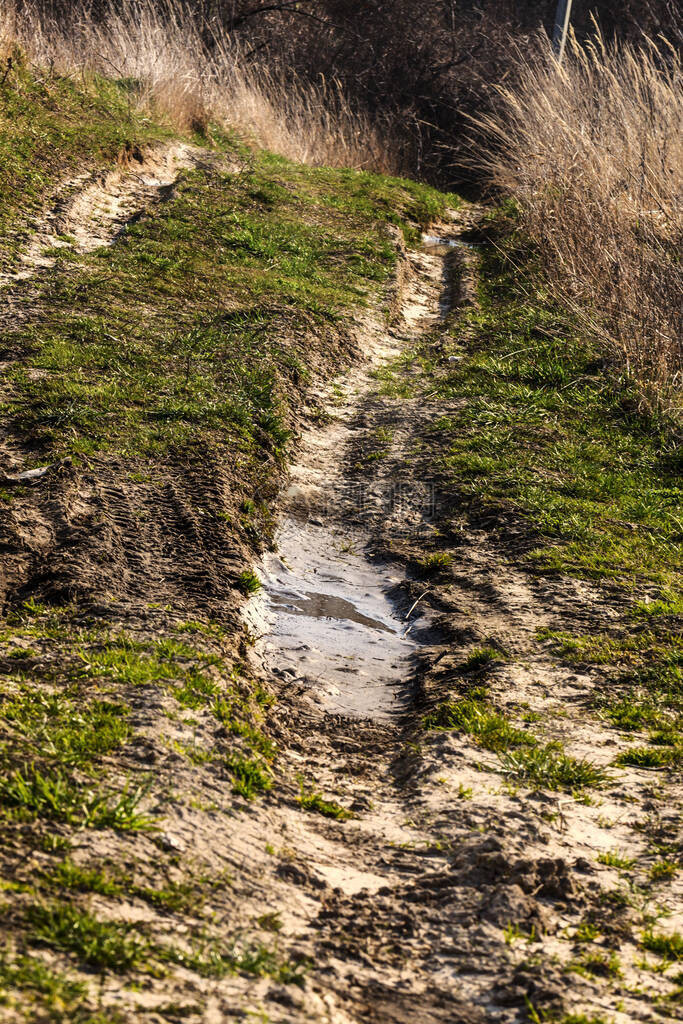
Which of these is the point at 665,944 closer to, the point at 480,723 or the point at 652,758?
the point at 652,758

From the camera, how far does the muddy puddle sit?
4.17 meters

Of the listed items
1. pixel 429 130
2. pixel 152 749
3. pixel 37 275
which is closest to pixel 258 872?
pixel 152 749

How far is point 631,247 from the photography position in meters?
8.33

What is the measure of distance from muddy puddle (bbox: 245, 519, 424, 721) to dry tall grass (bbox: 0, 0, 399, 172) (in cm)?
885

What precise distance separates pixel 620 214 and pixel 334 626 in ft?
18.6

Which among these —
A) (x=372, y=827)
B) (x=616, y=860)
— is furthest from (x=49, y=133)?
(x=616, y=860)

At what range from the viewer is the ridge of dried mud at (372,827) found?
2432 millimetres

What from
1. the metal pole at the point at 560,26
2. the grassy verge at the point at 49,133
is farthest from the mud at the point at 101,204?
the metal pole at the point at 560,26

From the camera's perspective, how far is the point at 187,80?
13461 mm

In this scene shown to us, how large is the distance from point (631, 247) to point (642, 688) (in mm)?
5371

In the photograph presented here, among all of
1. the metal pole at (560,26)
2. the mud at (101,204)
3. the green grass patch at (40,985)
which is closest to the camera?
the green grass patch at (40,985)

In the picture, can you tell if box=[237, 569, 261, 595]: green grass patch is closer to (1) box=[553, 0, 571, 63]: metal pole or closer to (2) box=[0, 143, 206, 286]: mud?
(2) box=[0, 143, 206, 286]: mud

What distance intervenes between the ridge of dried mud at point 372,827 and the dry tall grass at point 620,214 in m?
3.16

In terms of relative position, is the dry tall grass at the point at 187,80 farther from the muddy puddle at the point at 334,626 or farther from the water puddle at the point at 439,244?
the muddy puddle at the point at 334,626
